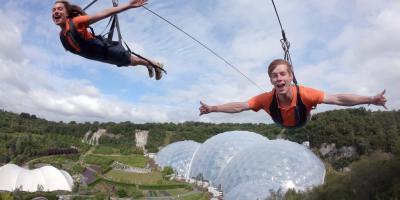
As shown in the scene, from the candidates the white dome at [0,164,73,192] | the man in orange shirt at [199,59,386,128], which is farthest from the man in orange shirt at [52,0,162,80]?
the white dome at [0,164,73,192]

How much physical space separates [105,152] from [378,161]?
81.3 metres

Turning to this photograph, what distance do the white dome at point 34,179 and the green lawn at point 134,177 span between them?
24.5ft

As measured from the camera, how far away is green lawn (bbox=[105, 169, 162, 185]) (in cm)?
6097

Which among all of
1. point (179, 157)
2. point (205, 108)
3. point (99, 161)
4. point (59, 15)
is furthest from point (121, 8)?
point (99, 161)

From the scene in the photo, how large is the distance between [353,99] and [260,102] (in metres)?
1.74

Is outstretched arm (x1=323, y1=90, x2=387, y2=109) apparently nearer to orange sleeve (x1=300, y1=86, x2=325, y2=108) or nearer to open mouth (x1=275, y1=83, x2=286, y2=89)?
orange sleeve (x1=300, y1=86, x2=325, y2=108)

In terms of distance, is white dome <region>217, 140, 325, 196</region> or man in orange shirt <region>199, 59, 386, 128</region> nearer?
man in orange shirt <region>199, 59, 386, 128</region>

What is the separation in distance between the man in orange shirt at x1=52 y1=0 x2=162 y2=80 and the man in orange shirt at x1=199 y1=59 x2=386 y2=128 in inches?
80.8

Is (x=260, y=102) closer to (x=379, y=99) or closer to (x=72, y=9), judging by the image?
(x=379, y=99)

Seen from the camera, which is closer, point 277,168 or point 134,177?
point 277,168

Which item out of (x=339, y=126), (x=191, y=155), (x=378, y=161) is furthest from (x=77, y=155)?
(x=378, y=161)

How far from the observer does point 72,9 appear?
7426 mm

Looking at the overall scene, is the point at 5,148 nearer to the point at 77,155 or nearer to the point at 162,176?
the point at 77,155

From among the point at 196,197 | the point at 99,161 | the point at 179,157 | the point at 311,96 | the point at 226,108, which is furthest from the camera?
the point at 99,161
